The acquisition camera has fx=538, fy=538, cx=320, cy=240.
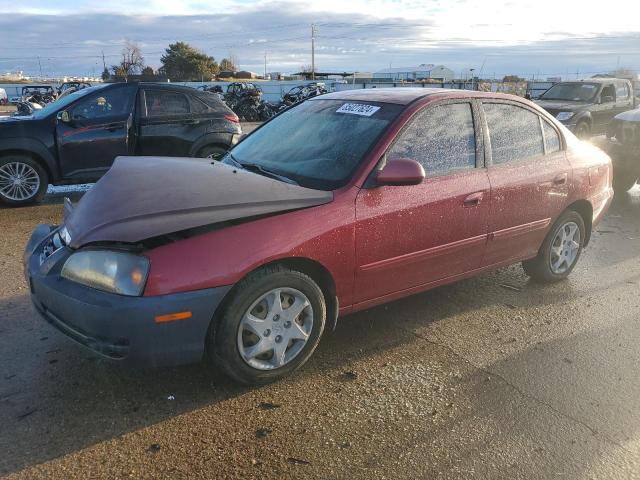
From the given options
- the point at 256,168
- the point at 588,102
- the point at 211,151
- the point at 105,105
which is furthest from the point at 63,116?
the point at 588,102

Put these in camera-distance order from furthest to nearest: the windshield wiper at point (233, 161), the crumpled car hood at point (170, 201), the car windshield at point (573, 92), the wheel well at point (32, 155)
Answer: the car windshield at point (573, 92) < the wheel well at point (32, 155) < the windshield wiper at point (233, 161) < the crumpled car hood at point (170, 201)

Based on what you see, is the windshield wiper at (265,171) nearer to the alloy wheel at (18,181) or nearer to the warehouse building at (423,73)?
the alloy wheel at (18,181)

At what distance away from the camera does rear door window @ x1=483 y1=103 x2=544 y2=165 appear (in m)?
4.02

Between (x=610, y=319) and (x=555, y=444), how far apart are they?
6.15 ft

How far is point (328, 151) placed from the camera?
3.57 metres

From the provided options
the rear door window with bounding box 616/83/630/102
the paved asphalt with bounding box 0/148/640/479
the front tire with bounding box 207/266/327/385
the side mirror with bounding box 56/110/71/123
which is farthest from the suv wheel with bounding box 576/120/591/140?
the front tire with bounding box 207/266/327/385

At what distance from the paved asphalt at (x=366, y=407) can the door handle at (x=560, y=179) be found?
3.50ft

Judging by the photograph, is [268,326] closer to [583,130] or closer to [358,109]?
[358,109]

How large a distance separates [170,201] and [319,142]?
120 centimetres

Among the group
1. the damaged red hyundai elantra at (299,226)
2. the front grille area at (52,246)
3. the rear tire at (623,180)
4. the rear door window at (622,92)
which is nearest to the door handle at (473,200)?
the damaged red hyundai elantra at (299,226)

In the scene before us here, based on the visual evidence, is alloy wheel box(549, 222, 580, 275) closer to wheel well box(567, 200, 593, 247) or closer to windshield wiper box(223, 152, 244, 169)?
wheel well box(567, 200, 593, 247)

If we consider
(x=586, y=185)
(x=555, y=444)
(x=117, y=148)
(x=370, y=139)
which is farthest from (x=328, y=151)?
(x=117, y=148)

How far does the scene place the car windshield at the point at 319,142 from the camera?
3400mm

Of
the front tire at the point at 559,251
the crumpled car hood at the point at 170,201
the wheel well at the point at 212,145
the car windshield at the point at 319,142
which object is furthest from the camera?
the wheel well at the point at 212,145
